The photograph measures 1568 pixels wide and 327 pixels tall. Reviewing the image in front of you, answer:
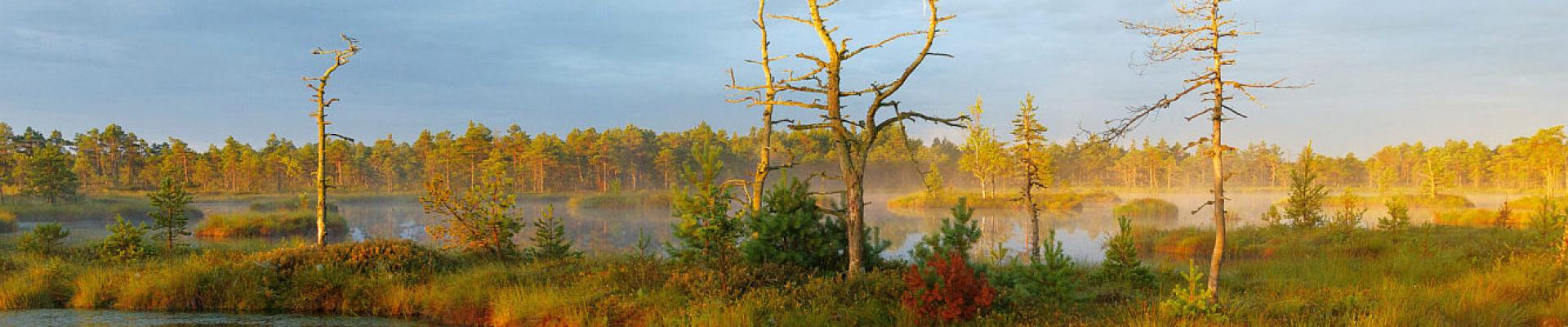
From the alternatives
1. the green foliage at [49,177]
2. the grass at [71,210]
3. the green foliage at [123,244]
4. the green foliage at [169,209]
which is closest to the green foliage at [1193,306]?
the green foliage at [123,244]

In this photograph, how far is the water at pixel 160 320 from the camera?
437 inches

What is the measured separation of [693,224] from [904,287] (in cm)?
384

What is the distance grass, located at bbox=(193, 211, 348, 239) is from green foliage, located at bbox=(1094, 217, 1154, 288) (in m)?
27.6

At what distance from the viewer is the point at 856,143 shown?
1055cm

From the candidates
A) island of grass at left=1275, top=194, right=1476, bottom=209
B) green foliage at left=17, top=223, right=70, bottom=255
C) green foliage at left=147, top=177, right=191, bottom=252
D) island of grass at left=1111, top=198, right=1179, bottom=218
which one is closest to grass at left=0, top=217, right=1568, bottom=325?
green foliage at left=17, top=223, right=70, bottom=255

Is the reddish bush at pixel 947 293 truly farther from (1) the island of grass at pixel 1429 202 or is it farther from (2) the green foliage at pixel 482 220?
(1) the island of grass at pixel 1429 202

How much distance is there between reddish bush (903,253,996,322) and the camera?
26.7ft

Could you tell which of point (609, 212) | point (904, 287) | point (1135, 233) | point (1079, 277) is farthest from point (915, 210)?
point (904, 287)

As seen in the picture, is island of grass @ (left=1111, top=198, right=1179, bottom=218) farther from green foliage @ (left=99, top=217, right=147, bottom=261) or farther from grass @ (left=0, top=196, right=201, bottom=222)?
grass @ (left=0, top=196, right=201, bottom=222)

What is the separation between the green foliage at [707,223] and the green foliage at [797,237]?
0.37 metres

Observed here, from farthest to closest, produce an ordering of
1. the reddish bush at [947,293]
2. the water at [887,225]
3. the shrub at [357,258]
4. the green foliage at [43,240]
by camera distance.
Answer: the water at [887,225], the green foliage at [43,240], the shrub at [357,258], the reddish bush at [947,293]

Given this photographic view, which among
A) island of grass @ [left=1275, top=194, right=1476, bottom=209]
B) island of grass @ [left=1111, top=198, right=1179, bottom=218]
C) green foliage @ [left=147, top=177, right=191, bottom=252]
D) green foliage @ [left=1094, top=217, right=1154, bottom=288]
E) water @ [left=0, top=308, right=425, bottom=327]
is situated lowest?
island of grass @ [left=1275, top=194, right=1476, bottom=209]

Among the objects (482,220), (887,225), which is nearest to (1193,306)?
(482,220)

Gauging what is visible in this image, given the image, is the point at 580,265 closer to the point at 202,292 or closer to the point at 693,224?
the point at 693,224
